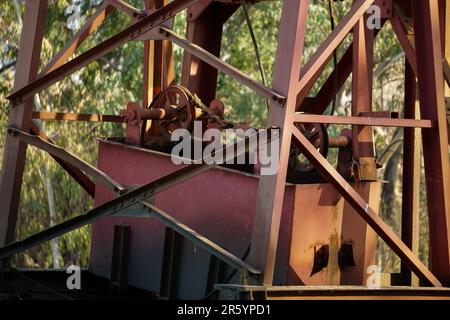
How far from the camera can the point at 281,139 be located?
8094mm

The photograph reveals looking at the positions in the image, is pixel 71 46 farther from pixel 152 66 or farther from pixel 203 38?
pixel 203 38

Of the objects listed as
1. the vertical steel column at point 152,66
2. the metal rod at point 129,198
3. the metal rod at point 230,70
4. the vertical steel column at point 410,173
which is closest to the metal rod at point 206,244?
the metal rod at point 129,198

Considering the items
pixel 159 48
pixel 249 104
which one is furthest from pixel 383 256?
pixel 159 48

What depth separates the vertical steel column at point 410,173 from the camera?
432 inches

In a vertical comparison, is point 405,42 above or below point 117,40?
above

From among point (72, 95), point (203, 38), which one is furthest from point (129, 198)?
point (72, 95)

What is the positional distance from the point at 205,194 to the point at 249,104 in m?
16.3

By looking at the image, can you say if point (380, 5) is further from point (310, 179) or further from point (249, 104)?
point (249, 104)

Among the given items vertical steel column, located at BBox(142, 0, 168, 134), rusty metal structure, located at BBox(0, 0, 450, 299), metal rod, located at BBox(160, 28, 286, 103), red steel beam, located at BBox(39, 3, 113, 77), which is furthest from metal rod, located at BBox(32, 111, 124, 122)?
metal rod, located at BBox(160, 28, 286, 103)

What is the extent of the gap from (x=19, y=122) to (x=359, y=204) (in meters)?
3.31

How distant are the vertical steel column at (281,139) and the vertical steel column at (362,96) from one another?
1.51m

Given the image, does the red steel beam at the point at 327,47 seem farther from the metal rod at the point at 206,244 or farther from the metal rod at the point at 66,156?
the metal rod at the point at 66,156

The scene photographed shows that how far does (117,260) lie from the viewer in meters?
10.5

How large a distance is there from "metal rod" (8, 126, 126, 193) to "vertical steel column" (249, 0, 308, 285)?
4.94 feet
